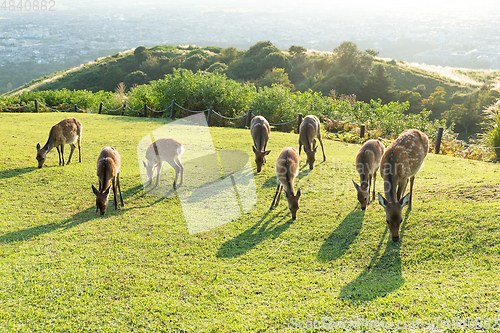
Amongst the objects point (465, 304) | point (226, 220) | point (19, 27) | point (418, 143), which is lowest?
point (226, 220)

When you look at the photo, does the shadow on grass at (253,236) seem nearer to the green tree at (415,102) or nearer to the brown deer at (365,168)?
the brown deer at (365,168)

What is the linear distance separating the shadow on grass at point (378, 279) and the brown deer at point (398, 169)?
0.34 m

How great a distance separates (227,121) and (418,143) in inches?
567

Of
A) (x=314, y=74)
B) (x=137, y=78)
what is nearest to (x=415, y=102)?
(x=314, y=74)

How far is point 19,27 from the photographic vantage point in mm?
102438

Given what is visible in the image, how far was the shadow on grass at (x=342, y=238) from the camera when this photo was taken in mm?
6031

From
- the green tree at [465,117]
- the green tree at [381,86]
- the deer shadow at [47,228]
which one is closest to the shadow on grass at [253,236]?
the deer shadow at [47,228]

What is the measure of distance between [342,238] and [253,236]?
185 centimetres

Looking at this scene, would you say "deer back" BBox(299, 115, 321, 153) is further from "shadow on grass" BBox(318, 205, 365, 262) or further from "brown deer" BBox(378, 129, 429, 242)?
"brown deer" BBox(378, 129, 429, 242)

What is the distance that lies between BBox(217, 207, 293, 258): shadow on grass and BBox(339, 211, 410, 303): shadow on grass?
206cm

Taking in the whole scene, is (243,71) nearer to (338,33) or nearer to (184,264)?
(184,264)

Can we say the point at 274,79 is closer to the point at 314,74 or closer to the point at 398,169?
the point at 314,74

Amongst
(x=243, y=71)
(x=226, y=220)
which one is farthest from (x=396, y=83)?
(x=226, y=220)

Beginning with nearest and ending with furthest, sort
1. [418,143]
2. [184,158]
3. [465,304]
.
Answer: [465,304] < [418,143] < [184,158]
